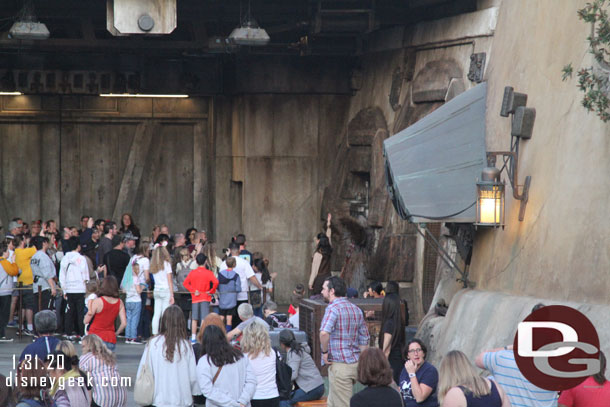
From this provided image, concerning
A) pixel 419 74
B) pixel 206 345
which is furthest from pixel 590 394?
pixel 419 74

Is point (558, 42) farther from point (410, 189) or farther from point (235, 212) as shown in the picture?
point (235, 212)

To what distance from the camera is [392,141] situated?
14.4 meters

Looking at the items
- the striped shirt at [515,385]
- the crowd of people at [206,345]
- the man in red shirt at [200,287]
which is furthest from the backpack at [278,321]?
the striped shirt at [515,385]

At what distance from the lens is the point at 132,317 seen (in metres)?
16.3

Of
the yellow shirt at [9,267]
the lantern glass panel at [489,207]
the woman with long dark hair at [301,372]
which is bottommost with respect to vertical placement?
the woman with long dark hair at [301,372]

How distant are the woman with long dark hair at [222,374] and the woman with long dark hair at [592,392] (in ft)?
10.3

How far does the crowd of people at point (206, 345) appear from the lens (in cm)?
745

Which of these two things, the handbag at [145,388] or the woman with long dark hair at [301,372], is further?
the woman with long dark hair at [301,372]

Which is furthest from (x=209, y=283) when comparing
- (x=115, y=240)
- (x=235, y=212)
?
(x=235, y=212)

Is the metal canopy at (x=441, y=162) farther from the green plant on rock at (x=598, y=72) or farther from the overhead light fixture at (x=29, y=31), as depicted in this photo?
the overhead light fixture at (x=29, y=31)

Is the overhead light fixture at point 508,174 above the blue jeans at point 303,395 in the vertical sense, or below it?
above

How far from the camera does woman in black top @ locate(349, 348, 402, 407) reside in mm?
7848

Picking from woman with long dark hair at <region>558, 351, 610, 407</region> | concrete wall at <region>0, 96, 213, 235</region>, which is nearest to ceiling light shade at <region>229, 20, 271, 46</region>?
concrete wall at <region>0, 96, 213, 235</region>

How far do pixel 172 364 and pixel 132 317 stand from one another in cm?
734
